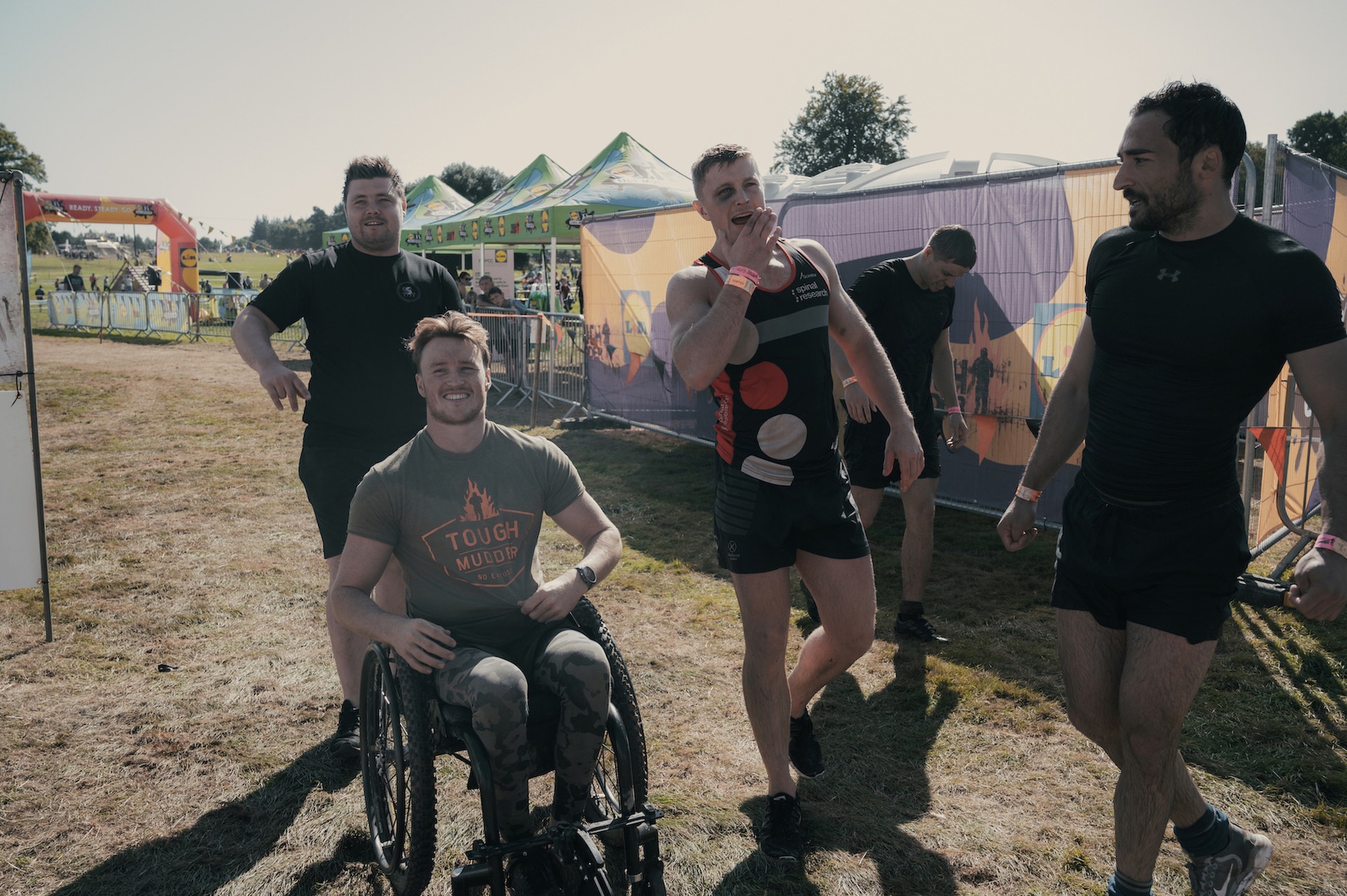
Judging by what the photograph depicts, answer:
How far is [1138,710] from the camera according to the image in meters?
2.27

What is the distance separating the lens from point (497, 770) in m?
2.31

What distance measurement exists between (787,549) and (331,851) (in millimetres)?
1815

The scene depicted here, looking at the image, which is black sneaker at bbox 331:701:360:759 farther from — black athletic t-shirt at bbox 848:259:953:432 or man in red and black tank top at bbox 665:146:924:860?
black athletic t-shirt at bbox 848:259:953:432

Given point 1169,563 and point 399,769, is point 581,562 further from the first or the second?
point 1169,563

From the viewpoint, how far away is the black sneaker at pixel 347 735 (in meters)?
3.59

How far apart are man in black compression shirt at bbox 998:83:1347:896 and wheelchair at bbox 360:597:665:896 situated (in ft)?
4.04

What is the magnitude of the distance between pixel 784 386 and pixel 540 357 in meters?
10.0

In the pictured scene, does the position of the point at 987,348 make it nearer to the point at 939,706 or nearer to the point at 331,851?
the point at 939,706

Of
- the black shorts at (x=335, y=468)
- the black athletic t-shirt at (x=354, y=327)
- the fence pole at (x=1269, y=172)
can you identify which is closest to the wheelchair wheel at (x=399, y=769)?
the black shorts at (x=335, y=468)

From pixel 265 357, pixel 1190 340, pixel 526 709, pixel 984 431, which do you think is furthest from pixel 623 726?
pixel 984 431

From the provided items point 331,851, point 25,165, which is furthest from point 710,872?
point 25,165

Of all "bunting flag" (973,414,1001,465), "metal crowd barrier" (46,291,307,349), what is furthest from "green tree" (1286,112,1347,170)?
"bunting flag" (973,414,1001,465)

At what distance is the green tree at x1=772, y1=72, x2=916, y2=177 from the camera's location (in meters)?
48.1

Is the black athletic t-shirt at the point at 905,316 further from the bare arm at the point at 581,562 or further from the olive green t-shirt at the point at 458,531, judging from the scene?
the olive green t-shirt at the point at 458,531
